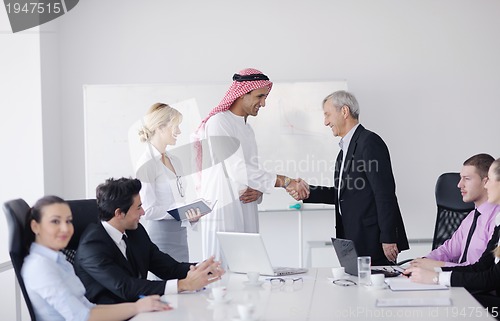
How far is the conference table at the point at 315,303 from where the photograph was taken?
270 centimetres

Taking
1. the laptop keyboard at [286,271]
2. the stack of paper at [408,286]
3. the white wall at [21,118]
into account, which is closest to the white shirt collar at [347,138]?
the laptop keyboard at [286,271]

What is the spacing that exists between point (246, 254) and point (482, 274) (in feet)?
3.64

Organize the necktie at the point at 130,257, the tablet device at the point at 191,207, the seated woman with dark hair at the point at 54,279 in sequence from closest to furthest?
the seated woman with dark hair at the point at 54,279 → the necktie at the point at 130,257 → the tablet device at the point at 191,207

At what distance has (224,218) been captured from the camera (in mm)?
4227

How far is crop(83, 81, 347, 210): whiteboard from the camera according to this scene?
590 cm

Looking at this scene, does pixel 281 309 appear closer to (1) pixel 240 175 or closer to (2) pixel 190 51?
(1) pixel 240 175

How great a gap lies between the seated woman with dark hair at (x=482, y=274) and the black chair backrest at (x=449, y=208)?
991 mm

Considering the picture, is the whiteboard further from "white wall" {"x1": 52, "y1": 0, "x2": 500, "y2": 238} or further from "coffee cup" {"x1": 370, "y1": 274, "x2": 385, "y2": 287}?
"coffee cup" {"x1": 370, "y1": 274, "x2": 385, "y2": 287}

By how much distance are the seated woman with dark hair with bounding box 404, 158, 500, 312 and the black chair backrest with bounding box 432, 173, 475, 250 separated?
99 cm

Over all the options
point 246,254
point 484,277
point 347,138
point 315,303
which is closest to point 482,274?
point 484,277

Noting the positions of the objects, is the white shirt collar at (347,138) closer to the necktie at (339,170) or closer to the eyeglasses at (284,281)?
the necktie at (339,170)

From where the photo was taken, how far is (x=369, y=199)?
4309 millimetres

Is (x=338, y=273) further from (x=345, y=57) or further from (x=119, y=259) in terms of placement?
(x=345, y=57)

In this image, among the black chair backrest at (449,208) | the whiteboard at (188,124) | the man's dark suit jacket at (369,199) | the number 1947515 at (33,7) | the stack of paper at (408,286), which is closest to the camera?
the stack of paper at (408,286)
